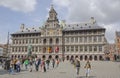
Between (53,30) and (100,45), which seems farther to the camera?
(53,30)

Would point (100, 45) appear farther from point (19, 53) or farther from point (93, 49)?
point (19, 53)

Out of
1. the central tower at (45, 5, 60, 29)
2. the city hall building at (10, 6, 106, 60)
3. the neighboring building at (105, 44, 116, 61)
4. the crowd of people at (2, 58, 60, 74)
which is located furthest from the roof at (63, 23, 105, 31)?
the crowd of people at (2, 58, 60, 74)

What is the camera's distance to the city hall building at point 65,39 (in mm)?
76438

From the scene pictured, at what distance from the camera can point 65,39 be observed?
81562 millimetres

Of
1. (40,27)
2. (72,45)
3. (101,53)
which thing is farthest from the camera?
(40,27)

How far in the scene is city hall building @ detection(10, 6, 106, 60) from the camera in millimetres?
76438

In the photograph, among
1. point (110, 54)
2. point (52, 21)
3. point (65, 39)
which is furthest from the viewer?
point (110, 54)

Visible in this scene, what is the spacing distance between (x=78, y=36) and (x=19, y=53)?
26014mm

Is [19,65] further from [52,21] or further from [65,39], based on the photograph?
[52,21]

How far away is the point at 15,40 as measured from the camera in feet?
302

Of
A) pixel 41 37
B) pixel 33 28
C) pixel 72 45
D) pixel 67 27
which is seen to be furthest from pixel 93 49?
pixel 33 28

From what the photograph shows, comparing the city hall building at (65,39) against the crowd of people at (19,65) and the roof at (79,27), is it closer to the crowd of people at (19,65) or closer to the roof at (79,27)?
the roof at (79,27)

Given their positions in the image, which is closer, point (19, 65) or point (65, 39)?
point (19, 65)

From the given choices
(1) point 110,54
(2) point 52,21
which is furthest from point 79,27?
(1) point 110,54
